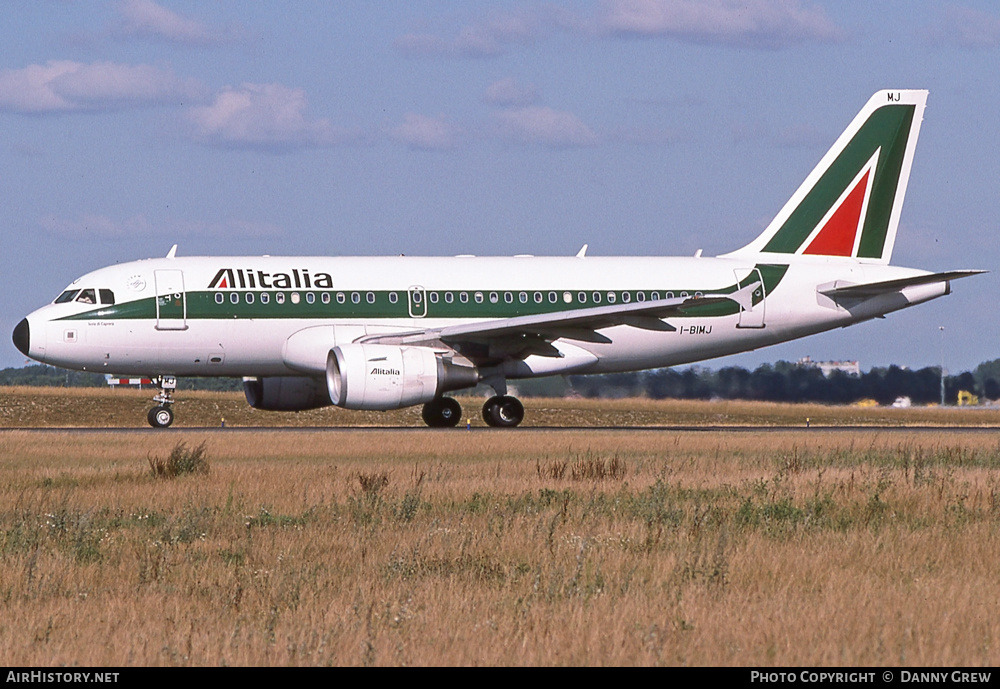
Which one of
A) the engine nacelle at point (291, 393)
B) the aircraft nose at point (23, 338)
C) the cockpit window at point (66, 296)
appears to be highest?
the cockpit window at point (66, 296)

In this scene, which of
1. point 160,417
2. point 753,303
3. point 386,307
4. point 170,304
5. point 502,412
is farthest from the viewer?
point 753,303

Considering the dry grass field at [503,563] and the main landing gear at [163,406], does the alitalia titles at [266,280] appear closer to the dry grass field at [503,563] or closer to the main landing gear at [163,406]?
the main landing gear at [163,406]

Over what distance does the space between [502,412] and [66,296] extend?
10191 mm

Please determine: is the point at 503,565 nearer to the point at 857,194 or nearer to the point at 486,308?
the point at 486,308

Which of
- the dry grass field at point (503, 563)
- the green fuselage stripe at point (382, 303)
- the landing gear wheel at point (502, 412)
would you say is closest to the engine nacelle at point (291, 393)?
the green fuselage stripe at point (382, 303)

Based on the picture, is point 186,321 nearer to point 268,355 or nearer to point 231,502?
point 268,355

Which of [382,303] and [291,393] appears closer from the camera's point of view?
[382,303]

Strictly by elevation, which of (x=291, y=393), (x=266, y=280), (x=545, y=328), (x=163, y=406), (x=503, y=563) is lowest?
(x=503, y=563)

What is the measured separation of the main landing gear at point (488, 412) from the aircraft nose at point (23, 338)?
8.99 metres

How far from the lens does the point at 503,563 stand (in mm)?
10727

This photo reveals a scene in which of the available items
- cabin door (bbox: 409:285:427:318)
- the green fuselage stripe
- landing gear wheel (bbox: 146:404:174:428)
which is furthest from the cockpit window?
cabin door (bbox: 409:285:427:318)

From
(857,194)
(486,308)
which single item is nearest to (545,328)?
(486,308)

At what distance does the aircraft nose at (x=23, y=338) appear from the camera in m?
30.1
